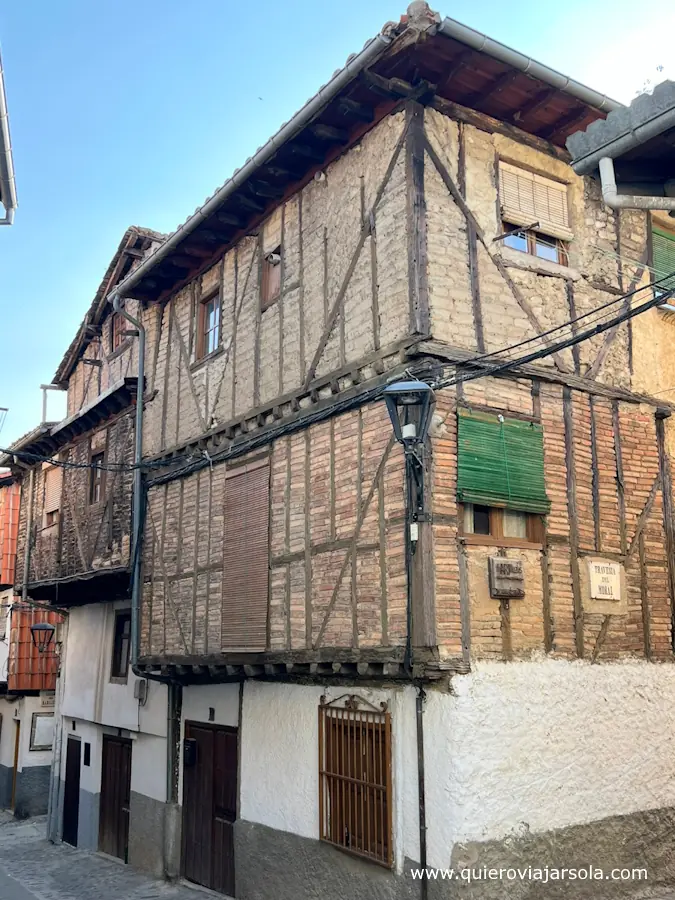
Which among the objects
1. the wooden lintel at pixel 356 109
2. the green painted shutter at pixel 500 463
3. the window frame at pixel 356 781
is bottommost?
the window frame at pixel 356 781

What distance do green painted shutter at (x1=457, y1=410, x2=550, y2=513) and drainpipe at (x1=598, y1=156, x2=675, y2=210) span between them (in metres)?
2.95

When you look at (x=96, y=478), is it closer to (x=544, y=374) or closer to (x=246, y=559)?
(x=246, y=559)

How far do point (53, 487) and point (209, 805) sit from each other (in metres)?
8.15

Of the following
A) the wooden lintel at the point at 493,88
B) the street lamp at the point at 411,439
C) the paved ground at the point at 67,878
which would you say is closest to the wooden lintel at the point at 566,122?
the wooden lintel at the point at 493,88

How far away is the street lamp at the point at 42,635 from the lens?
17.0 metres

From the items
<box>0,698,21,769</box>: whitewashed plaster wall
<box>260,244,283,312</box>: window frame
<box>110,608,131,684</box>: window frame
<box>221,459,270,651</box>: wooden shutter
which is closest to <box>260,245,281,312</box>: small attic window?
<box>260,244,283,312</box>: window frame

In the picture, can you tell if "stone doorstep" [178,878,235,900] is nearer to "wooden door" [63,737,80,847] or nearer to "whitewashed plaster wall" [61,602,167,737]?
"whitewashed plaster wall" [61,602,167,737]

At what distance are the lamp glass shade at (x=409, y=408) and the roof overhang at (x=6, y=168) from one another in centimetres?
468

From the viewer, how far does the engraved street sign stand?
26.0ft

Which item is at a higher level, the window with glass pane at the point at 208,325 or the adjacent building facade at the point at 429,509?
the window with glass pane at the point at 208,325

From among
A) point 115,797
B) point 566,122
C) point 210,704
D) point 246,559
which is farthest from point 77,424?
point 566,122

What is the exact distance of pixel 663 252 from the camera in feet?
34.7

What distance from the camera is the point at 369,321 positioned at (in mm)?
8938

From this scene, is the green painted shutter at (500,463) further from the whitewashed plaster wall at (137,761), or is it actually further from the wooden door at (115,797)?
the wooden door at (115,797)
